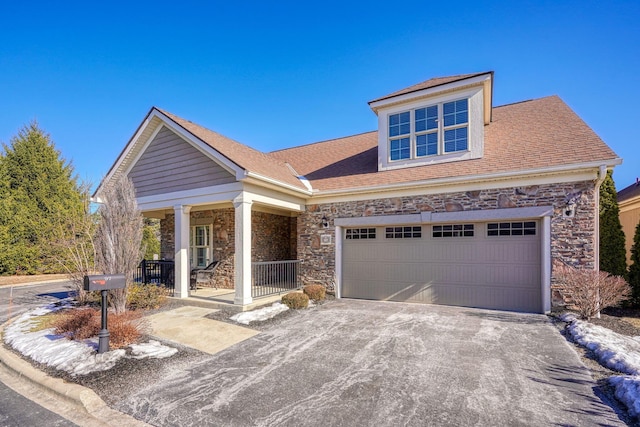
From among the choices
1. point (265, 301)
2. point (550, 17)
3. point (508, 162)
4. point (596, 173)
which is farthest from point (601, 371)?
point (550, 17)

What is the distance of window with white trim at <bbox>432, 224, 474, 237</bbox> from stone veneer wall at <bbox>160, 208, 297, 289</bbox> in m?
6.25

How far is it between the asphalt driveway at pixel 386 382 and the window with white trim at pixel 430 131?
547 centimetres

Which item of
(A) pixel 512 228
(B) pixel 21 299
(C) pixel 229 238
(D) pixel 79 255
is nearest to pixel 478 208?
(A) pixel 512 228

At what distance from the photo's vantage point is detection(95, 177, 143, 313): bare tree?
7.20 meters

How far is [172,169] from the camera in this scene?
9.60 meters

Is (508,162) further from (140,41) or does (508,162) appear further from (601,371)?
(140,41)

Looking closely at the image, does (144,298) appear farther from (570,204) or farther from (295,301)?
(570,204)

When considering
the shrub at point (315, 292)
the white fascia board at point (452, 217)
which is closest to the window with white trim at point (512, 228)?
the white fascia board at point (452, 217)

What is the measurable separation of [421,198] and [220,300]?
6.62 m

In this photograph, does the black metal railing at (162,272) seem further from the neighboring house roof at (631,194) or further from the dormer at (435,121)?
the neighboring house roof at (631,194)

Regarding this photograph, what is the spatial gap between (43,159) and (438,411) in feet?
81.9

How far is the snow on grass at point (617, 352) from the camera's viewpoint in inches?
137

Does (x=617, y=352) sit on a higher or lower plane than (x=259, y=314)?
higher

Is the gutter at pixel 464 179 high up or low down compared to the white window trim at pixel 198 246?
up
